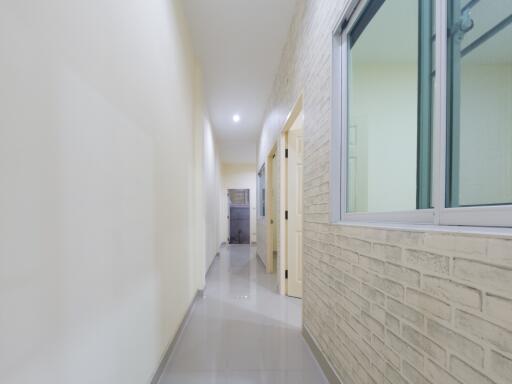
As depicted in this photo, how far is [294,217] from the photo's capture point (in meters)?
4.07

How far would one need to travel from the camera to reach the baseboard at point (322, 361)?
6.27 ft

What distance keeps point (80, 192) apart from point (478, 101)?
1452mm

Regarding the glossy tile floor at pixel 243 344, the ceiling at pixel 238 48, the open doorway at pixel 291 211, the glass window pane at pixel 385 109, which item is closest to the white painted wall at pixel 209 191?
the ceiling at pixel 238 48

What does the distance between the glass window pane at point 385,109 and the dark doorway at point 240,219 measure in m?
9.41

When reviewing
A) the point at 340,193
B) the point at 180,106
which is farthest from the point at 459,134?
the point at 180,106

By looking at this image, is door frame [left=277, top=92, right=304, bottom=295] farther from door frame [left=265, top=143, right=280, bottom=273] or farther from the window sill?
the window sill

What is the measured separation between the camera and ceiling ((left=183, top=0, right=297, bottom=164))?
117 inches

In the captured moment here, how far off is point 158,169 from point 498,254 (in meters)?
1.90

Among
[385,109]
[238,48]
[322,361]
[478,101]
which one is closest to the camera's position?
[478,101]

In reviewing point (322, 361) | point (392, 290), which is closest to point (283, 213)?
point (322, 361)

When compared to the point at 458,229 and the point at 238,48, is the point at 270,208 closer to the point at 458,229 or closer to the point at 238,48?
the point at 238,48

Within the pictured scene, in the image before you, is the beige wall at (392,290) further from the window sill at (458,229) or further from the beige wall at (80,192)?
the beige wall at (80,192)

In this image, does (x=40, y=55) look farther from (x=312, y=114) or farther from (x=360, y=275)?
(x=312, y=114)

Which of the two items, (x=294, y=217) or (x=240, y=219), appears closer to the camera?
(x=294, y=217)
